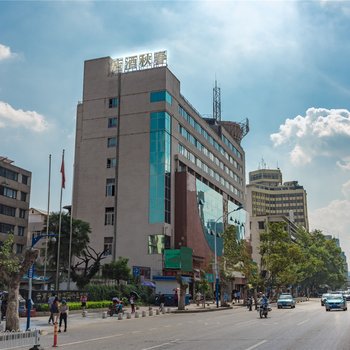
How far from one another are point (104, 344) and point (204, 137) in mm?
63753

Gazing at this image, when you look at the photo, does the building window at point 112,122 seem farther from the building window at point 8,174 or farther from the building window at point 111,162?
the building window at point 8,174

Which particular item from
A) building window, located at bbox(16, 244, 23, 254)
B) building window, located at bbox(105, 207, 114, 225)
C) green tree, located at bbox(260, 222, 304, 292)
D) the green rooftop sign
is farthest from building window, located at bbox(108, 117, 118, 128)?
green tree, located at bbox(260, 222, 304, 292)

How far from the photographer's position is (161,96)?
6531cm

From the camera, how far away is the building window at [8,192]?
74.1 meters

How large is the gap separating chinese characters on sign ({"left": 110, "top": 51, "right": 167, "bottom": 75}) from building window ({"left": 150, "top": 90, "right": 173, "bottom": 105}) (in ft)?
16.0

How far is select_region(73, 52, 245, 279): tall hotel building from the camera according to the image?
63.3 metres

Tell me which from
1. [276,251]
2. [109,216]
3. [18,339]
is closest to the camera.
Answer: [18,339]

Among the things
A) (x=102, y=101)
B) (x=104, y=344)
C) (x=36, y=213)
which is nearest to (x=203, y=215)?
(x=102, y=101)

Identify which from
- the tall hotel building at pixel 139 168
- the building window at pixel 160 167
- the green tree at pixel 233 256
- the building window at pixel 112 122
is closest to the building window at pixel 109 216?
the tall hotel building at pixel 139 168

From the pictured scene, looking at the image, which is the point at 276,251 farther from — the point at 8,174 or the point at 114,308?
the point at 8,174

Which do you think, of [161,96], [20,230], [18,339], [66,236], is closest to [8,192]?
[20,230]

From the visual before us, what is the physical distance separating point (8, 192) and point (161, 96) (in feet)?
98.2

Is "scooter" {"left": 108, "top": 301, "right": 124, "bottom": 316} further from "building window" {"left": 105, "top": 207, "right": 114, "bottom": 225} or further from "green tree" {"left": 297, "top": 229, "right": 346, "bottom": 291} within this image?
"green tree" {"left": 297, "top": 229, "right": 346, "bottom": 291}

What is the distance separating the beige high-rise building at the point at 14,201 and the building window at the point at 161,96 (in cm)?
2694
